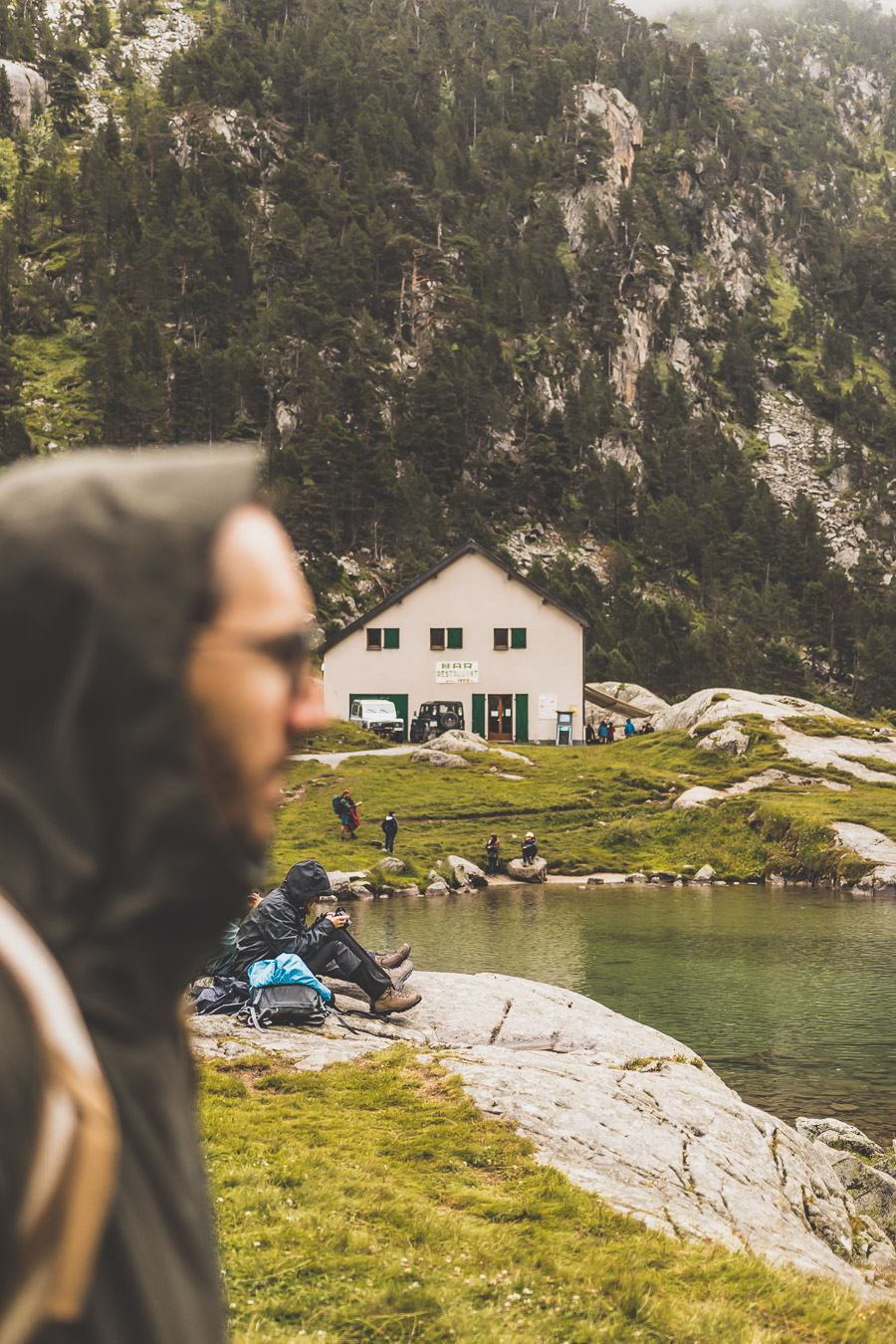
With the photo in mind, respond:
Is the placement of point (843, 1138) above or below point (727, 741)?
below

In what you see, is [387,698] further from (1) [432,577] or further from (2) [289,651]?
(2) [289,651]

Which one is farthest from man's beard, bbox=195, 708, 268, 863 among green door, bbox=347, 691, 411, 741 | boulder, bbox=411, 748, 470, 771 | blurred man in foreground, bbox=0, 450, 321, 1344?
green door, bbox=347, 691, 411, 741

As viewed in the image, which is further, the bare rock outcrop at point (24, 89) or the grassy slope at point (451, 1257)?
the bare rock outcrop at point (24, 89)

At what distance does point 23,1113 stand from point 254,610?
0.55 metres

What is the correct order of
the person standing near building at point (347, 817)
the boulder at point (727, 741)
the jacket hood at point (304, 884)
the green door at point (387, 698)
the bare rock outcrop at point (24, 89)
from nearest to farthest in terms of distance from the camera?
the jacket hood at point (304, 884), the person standing near building at point (347, 817), the boulder at point (727, 741), the green door at point (387, 698), the bare rock outcrop at point (24, 89)

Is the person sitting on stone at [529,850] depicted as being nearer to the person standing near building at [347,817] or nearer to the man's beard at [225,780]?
the person standing near building at [347,817]

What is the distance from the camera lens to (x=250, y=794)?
117 centimetres

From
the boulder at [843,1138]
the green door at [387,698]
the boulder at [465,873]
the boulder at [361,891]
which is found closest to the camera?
the boulder at [843,1138]

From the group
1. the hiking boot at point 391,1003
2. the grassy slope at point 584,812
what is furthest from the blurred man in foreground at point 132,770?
the grassy slope at point 584,812

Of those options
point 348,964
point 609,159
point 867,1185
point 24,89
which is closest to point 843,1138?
point 867,1185

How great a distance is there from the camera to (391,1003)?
11750mm

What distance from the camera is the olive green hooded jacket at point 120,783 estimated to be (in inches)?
42.4

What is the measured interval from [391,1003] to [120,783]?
11239 mm

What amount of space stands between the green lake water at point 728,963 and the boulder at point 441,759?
13983 mm
